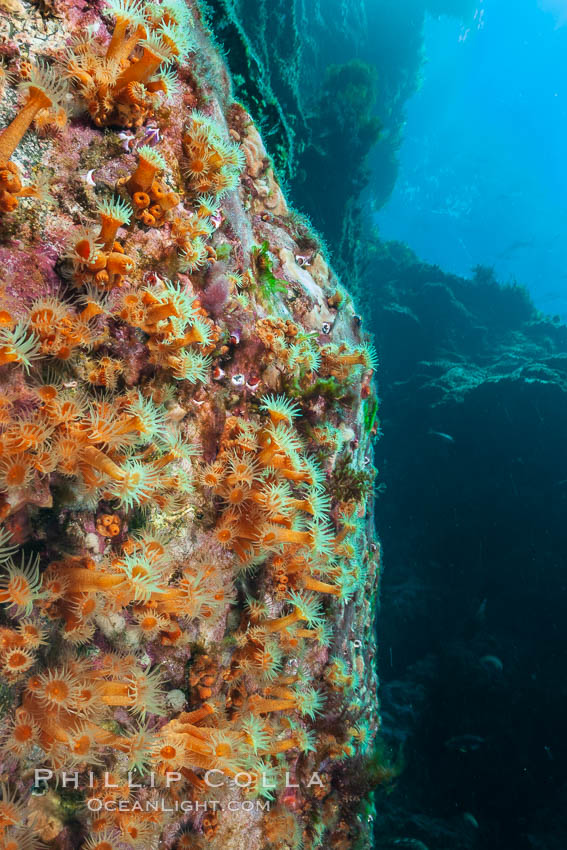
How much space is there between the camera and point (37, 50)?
7.55 ft

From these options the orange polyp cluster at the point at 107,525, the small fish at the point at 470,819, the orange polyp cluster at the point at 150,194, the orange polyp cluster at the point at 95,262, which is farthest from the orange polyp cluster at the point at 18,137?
A: the small fish at the point at 470,819

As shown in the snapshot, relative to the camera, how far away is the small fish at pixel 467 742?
10.2 meters

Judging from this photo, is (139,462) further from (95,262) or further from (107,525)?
(95,262)

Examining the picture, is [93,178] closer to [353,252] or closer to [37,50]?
[37,50]

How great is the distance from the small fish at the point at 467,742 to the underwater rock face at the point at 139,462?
8.73 meters

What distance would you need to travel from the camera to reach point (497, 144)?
67.1 m

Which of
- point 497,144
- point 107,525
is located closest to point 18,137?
point 107,525

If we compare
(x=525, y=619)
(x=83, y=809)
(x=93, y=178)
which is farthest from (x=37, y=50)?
(x=525, y=619)

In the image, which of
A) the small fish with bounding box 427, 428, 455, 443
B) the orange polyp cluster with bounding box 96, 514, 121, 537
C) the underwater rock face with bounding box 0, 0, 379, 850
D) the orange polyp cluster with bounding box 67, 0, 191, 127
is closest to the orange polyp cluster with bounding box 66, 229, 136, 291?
the underwater rock face with bounding box 0, 0, 379, 850

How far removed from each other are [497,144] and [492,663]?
271ft

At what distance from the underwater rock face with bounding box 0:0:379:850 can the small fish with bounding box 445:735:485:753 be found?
28.6ft

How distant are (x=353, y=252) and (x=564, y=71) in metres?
73.3

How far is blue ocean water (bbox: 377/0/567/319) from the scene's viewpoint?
2438 inches

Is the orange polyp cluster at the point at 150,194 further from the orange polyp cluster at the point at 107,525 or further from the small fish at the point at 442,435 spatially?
the small fish at the point at 442,435
